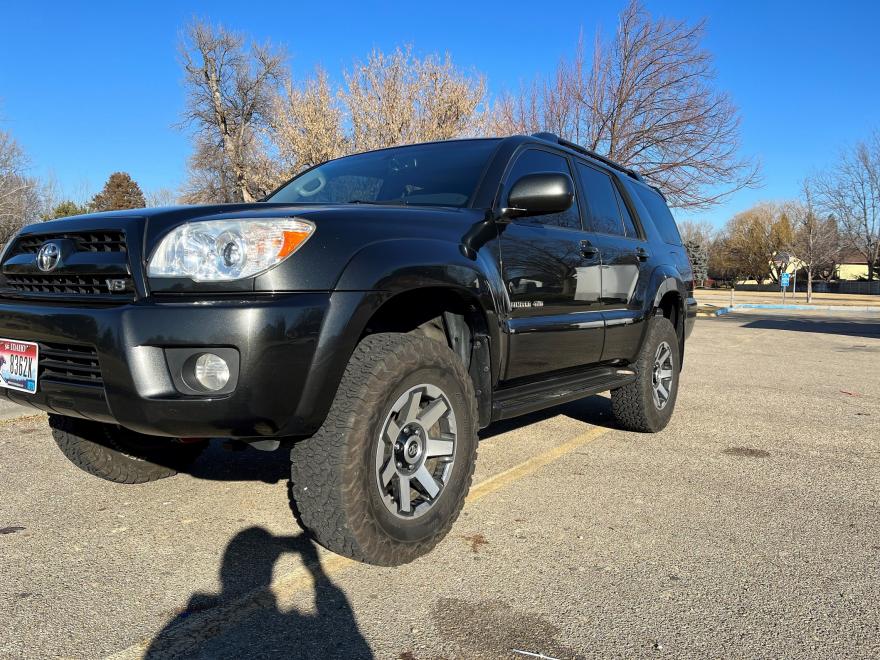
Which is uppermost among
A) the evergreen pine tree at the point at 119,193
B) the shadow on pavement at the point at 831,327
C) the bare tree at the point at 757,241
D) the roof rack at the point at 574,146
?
the evergreen pine tree at the point at 119,193

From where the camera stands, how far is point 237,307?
2.11 metres

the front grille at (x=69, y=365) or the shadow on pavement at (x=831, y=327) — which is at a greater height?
the front grille at (x=69, y=365)

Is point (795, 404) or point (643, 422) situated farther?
point (795, 404)

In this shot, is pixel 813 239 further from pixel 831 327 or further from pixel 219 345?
pixel 219 345

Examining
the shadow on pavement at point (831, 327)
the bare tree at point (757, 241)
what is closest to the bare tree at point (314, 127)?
the shadow on pavement at point (831, 327)

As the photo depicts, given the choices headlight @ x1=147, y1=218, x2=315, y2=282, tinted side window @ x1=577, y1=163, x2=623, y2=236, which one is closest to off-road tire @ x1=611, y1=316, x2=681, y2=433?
tinted side window @ x1=577, y1=163, x2=623, y2=236

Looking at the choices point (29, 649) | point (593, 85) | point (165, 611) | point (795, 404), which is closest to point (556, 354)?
point (165, 611)

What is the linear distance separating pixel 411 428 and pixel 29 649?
141 cm

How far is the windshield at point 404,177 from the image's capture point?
3316mm

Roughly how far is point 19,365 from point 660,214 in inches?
190

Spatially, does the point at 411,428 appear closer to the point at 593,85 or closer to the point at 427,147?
the point at 427,147

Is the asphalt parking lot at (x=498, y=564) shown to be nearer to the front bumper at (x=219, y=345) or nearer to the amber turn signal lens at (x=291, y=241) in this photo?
the front bumper at (x=219, y=345)

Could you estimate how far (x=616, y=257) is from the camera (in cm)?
426

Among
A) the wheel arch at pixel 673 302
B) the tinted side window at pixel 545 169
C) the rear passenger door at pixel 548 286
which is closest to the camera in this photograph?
the rear passenger door at pixel 548 286
